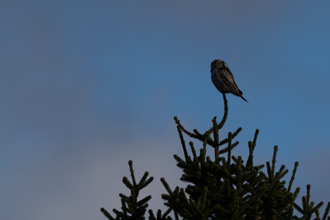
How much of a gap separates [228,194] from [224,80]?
6317 mm

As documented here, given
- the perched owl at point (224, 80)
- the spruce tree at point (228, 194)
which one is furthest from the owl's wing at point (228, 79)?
the spruce tree at point (228, 194)

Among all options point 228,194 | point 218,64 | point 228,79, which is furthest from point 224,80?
point 228,194

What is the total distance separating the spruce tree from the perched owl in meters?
4.84

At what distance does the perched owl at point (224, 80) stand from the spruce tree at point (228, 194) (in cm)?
484

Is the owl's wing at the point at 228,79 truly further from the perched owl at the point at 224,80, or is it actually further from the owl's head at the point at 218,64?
the owl's head at the point at 218,64

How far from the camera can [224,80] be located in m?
13.9

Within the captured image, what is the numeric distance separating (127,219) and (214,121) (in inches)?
108

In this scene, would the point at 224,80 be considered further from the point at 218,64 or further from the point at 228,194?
the point at 228,194

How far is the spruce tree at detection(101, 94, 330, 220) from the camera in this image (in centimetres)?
756

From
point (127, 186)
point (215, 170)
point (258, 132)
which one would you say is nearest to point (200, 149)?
point (215, 170)

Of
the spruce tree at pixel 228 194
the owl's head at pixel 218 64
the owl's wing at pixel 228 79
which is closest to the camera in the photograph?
the spruce tree at pixel 228 194

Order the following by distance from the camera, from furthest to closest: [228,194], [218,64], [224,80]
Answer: [218,64]
[224,80]
[228,194]

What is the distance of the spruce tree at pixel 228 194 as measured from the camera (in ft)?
24.8

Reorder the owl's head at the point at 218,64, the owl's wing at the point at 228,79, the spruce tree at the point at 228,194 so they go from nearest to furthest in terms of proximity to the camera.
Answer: the spruce tree at the point at 228,194
the owl's wing at the point at 228,79
the owl's head at the point at 218,64
